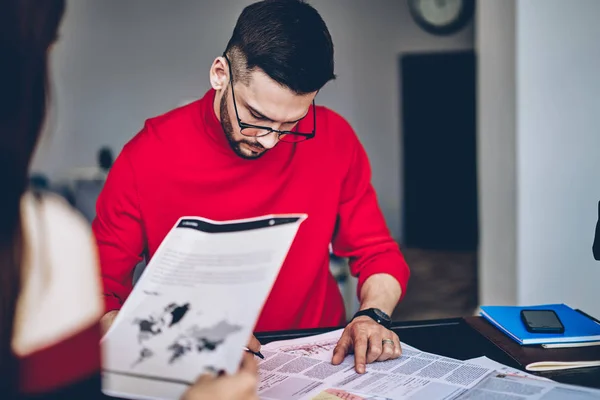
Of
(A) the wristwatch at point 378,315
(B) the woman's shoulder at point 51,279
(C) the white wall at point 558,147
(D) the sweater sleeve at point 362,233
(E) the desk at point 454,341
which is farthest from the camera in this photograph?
(C) the white wall at point 558,147

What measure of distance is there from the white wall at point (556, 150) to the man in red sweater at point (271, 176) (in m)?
0.77

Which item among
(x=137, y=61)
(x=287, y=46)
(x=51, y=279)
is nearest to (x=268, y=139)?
(x=287, y=46)

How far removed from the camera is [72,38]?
220 inches

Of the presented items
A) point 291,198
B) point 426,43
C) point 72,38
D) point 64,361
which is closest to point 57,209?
point 64,361

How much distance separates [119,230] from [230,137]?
32 cm

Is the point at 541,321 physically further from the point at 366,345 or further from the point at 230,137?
the point at 230,137

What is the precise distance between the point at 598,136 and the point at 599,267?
1.36 feet

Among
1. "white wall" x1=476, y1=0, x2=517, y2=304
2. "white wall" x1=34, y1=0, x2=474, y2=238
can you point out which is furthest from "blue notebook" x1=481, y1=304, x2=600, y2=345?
"white wall" x1=34, y1=0, x2=474, y2=238

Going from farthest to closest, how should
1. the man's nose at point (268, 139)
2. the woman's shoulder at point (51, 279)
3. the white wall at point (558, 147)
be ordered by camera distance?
the white wall at point (558, 147)
the man's nose at point (268, 139)
the woman's shoulder at point (51, 279)

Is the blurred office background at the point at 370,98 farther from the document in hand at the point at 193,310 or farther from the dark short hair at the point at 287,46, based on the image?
the document in hand at the point at 193,310

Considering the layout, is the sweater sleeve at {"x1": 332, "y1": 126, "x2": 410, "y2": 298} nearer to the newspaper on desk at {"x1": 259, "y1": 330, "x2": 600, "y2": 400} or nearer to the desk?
the desk

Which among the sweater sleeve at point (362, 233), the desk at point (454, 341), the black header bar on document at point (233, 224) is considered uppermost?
the black header bar on document at point (233, 224)

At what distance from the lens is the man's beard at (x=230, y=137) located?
4.66ft

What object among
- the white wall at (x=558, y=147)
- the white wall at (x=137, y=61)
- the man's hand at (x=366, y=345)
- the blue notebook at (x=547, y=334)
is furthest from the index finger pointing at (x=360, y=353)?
the white wall at (x=137, y=61)
